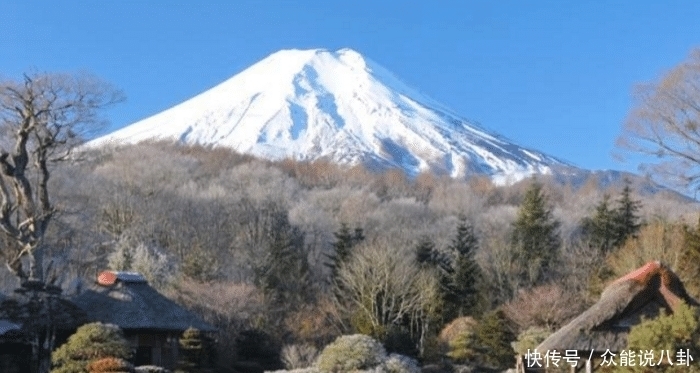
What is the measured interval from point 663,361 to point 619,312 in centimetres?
609

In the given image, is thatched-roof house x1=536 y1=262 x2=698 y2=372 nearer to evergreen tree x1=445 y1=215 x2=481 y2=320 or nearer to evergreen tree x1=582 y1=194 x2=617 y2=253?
evergreen tree x1=445 y1=215 x2=481 y2=320

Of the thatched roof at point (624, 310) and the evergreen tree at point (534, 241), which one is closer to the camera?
the thatched roof at point (624, 310)

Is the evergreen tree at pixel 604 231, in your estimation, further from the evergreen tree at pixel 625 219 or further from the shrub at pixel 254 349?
the shrub at pixel 254 349

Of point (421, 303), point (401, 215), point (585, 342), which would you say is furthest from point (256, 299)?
point (401, 215)

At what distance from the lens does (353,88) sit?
116562 mm

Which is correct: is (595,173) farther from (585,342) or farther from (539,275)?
(585,342)

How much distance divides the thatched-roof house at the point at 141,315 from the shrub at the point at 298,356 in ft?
7.00

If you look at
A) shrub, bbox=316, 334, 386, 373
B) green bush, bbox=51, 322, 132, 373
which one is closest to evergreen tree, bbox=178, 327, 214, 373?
green bush, bbox=51, 322, 132, 373

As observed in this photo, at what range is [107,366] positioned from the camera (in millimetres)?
17125

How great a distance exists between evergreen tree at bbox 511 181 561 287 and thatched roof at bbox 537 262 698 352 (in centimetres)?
1851

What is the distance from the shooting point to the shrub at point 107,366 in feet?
56.2

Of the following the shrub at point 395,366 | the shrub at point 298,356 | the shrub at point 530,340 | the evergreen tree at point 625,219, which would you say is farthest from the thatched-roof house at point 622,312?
the evergreen tree at point 625,219

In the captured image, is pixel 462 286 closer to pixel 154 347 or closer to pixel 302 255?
pixel 302 255

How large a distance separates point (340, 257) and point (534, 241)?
7.71 meters
